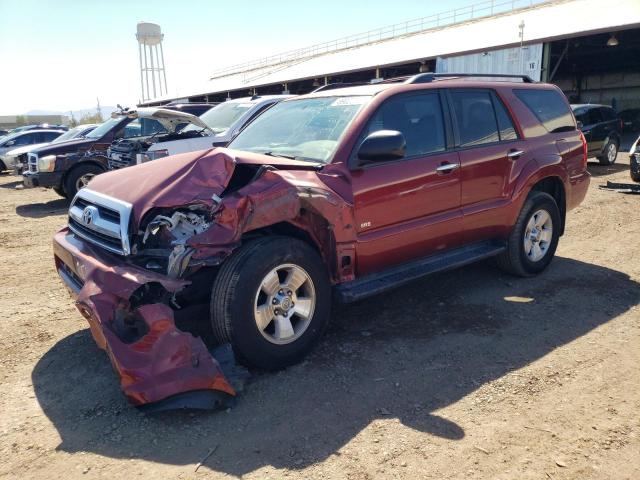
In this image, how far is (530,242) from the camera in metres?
5.45

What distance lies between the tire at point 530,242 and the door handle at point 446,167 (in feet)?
3.78

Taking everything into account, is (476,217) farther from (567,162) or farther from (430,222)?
(567,162)

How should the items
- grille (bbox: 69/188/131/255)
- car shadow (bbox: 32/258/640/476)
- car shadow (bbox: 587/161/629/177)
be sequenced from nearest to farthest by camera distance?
1. car shadow (bbox: 32/258/640/476)
2. grille (bbox: 69/188/131/255)
3. car shadow (bbox: 587/161/629/177)

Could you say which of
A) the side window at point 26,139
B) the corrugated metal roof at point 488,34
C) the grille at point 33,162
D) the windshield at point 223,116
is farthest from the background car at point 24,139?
the corrugated metal roof at point 488,34

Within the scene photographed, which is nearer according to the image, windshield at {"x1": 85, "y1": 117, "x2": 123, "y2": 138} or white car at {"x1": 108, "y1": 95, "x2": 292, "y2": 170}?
white car at {"x1": 108, "y1": 95, "x2": 292, "y2": 170}

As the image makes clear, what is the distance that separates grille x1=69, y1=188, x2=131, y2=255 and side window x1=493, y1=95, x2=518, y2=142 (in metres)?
3.57

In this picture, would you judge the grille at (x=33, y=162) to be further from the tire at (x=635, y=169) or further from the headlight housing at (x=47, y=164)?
the tire at (x=635, y=169)

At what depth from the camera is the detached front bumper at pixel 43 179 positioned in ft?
33.8

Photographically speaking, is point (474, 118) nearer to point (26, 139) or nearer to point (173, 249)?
point (173, 249)

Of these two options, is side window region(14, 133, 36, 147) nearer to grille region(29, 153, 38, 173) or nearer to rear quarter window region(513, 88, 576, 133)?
grille region(29, 153, 38, 173)

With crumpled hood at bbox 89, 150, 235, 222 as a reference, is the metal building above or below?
above

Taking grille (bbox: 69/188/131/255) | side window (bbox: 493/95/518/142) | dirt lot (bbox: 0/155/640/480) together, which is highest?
side window (bbox: 493/95/518/142)

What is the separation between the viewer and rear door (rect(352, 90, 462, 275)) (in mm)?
3984

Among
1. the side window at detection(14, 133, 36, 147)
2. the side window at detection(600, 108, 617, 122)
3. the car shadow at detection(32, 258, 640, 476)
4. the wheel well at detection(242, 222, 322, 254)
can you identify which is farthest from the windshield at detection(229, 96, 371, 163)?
the side window at detection(14, 133, 36, 147)
